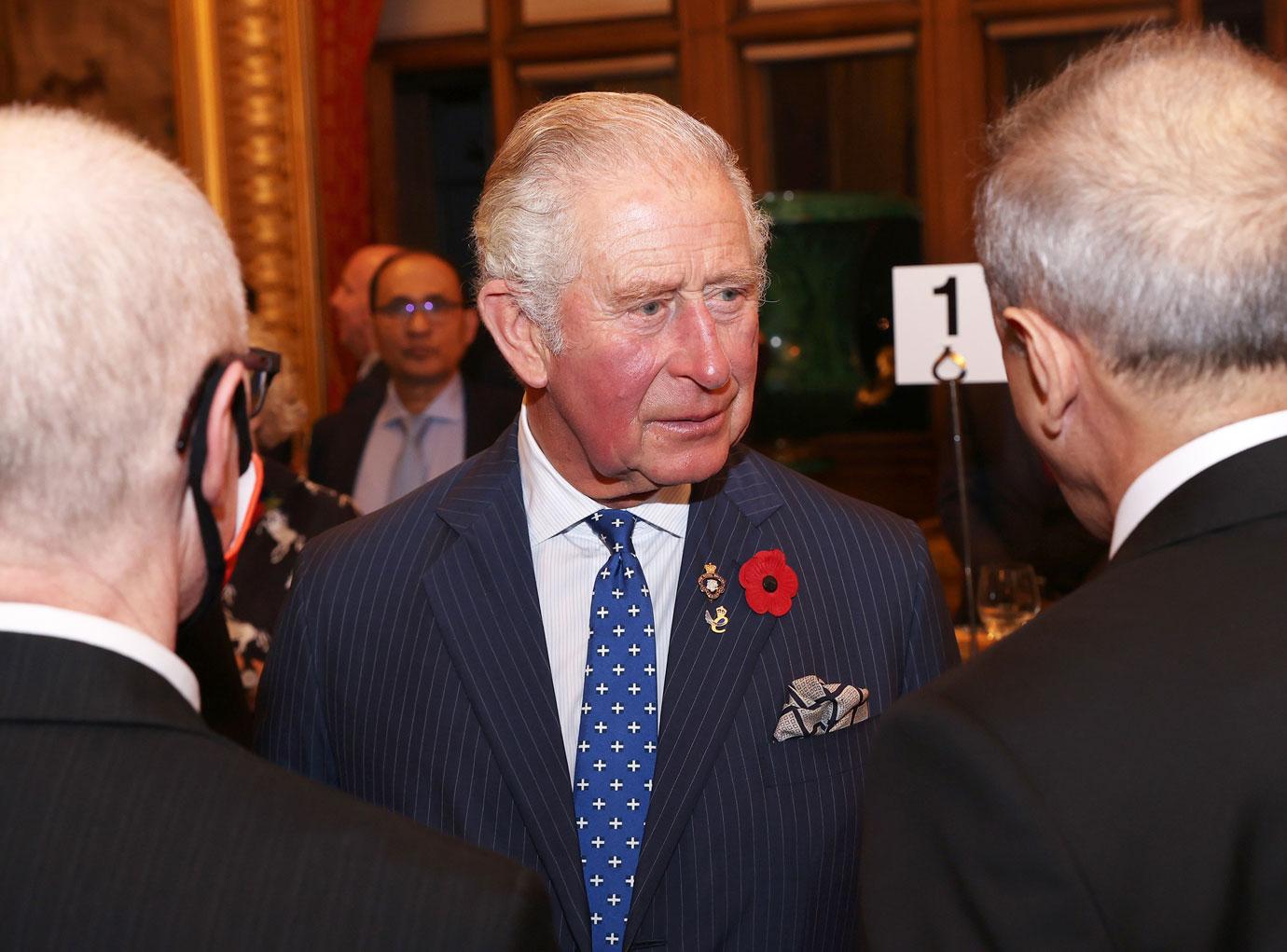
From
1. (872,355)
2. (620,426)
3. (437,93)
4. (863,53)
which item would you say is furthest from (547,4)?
(620,426)

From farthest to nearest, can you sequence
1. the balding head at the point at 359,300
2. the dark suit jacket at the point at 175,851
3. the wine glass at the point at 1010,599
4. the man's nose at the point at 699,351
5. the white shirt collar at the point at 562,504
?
the balding head at the point at 359,300
the wine glass at the point at 1010,599
the white shirt collar at the point at 562,504
the man's nose at the point at 699,351
the dark suit jacket at the point at 175,851

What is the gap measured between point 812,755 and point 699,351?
54cm

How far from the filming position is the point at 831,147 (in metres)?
6.00

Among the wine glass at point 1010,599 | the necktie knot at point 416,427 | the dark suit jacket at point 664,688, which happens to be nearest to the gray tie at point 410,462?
the necktie knot at point 416,427

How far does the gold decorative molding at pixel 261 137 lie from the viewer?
6.27 metres

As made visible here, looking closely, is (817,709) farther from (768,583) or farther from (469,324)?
(469,324)

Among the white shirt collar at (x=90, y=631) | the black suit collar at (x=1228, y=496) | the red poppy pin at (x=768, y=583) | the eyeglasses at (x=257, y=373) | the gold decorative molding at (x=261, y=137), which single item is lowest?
the red poppy pin at (x=768, y=583)

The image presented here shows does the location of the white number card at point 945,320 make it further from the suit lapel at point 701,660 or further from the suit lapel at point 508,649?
the suit lapel at point 508,649

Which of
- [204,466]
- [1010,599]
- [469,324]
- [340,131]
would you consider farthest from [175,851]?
[340,131]

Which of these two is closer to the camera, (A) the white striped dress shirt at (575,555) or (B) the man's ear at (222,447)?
(B) the man's ear at (222,447)

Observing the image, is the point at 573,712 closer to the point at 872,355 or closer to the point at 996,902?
the point at 996,902

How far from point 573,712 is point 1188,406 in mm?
908

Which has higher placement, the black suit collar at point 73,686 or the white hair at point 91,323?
the white hair at point 91,323

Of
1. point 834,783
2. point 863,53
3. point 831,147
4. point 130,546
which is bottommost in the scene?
point 834,783
